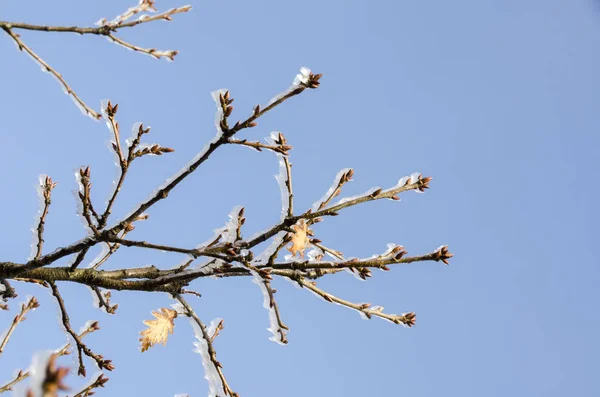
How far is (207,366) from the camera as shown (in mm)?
3709

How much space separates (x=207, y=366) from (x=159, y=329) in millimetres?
402

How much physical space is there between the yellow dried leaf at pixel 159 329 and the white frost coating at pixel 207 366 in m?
0.15

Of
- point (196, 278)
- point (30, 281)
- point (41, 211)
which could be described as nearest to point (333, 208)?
point (196, 278)

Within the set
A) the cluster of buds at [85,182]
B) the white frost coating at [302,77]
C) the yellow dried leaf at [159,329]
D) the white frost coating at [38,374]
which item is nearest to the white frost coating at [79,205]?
the cluster of buds at [85,182]

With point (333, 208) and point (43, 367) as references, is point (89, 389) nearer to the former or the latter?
point (333, 208)

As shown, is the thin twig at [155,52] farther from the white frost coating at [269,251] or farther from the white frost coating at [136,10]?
the white frost coating at [269,251]

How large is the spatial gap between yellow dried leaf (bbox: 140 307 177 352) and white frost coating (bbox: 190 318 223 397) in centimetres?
15

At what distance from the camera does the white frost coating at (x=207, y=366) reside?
3.65 meters

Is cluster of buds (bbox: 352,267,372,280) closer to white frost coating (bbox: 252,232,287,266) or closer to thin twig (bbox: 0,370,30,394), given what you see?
white frost coating (bbox: 252,232,287,266)

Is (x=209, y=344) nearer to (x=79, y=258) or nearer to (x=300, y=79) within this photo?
(x=79, y=258)

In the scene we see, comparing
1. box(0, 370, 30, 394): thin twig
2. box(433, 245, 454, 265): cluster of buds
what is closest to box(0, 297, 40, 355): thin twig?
box(0, 370, 30, 394): thin twig

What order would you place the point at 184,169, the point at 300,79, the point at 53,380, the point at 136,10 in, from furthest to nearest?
the point at 136,10
the point at 184,169
the point at 300,79
the point at 53,380

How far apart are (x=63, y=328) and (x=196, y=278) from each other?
1266mm

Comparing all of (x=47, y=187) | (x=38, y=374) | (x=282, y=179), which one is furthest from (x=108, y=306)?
(x=38, y=374)
